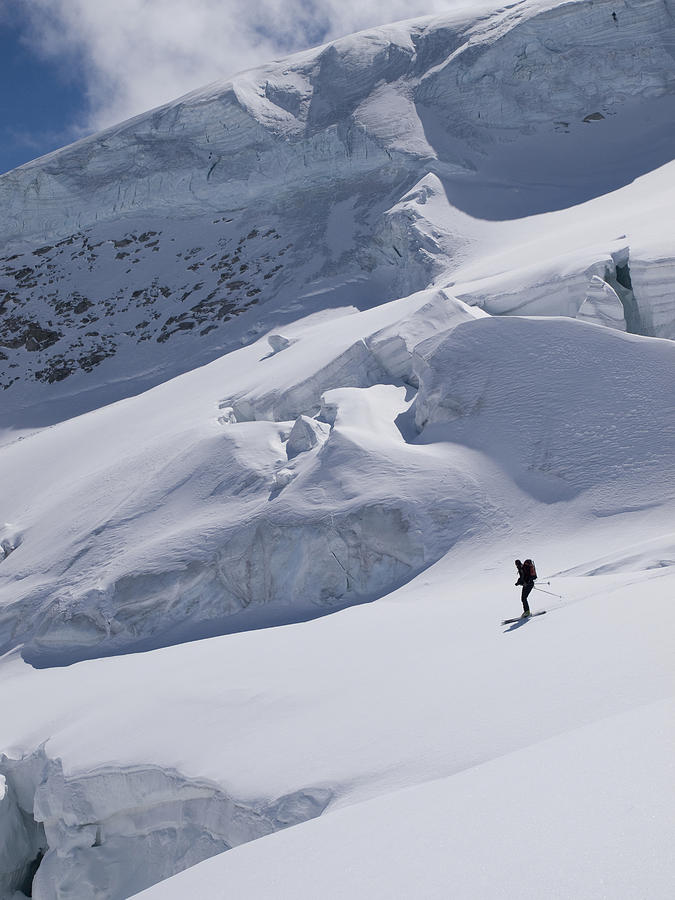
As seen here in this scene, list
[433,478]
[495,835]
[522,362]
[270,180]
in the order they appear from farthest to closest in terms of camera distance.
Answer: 1. [270,180]
2. [522,362]
3. [433,478]
4. [495,835]

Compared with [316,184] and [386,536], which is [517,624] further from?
[316,184]

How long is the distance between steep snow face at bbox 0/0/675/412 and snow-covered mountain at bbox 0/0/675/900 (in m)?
0.23

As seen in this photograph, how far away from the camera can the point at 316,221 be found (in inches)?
1348

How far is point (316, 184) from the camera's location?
3600 cm

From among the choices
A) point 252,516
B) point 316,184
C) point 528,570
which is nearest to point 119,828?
point 528,570

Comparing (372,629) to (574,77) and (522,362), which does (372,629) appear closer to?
(522,362)

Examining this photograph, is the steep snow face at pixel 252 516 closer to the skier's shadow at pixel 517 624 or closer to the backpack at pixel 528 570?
the backpack at pixel 528 570

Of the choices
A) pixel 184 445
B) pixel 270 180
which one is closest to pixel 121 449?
pixel 184 445

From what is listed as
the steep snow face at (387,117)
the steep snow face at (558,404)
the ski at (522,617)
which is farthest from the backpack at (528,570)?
the steep snow face at (387,117)

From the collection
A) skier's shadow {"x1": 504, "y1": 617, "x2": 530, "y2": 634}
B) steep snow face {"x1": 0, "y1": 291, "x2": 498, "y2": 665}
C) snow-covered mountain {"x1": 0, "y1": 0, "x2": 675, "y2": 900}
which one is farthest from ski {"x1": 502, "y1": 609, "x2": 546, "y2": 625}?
steep snow face {"x1": 0, "y1": 291, "x2": 498, "y2": 665}

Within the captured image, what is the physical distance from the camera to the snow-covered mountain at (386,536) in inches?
154

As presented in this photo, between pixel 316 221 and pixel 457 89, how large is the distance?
28.1 ft

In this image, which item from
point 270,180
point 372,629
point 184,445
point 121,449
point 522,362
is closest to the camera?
point 372,629

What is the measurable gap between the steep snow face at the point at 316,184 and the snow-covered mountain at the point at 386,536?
227mm
